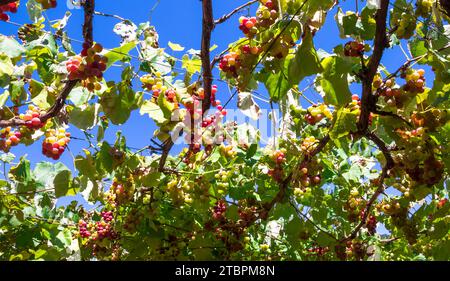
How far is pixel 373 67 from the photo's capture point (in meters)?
1.85

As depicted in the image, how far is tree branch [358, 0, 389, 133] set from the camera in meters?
1.74

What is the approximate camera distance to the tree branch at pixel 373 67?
1742 mm

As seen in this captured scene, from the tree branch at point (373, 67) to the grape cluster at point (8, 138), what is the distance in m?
1.70

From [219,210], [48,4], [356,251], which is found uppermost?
[48,4]

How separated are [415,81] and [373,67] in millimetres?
215


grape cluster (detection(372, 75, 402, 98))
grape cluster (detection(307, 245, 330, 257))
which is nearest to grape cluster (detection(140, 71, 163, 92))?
grape cluster (detection(372, 75, 402, 98))

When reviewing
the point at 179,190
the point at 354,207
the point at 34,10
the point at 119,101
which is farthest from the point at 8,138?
the point at 354,207

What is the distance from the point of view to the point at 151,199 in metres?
3.00

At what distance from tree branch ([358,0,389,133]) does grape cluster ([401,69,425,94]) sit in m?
0.15

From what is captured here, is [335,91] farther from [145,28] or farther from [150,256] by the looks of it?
[150,256]

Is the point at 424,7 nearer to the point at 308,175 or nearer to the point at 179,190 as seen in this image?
the point at 308,175

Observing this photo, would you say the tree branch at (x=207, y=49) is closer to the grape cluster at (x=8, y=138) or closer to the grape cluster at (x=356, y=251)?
the grape cluster at (x=8, y=138)
